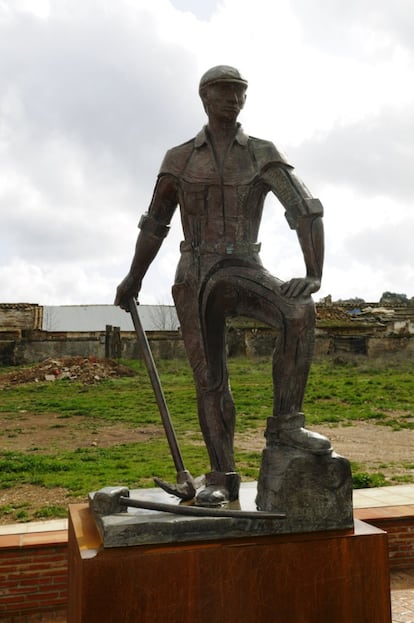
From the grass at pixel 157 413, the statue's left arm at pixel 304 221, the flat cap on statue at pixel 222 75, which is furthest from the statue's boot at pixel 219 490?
the grass at pixel 157 413

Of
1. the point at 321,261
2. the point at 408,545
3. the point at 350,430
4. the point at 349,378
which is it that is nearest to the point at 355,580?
the point at 321,261

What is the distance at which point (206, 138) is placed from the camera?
331cm

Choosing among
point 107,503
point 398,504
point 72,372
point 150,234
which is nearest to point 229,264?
point 150,234

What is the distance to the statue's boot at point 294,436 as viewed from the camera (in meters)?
2.88

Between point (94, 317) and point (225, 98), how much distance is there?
30434 millimetres

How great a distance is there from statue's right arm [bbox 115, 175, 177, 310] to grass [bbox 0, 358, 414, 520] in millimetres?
2985

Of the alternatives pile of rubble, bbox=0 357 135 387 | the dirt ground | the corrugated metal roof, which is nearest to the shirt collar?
the dirt ground

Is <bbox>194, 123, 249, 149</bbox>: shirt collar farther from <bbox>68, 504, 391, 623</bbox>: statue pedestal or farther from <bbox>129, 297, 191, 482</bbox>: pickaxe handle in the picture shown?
<bbox>68, 504, 391, 623</bbox>: statue pedestal

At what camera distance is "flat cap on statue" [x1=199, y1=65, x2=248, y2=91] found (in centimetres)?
316

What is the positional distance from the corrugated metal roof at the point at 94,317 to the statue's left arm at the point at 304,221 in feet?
92.4

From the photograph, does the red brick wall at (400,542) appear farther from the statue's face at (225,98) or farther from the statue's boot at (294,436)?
the statue's face at (225,98)

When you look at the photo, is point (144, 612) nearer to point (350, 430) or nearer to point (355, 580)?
point (355, 580)

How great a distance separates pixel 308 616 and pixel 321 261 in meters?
1.58

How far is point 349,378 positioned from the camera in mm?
15867
